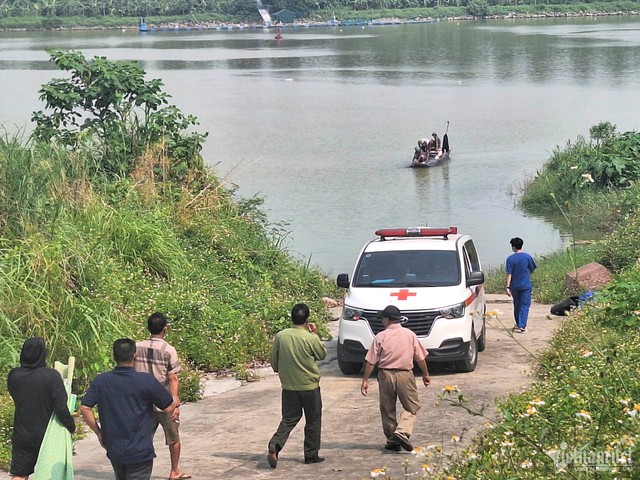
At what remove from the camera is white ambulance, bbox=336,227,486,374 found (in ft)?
48.2

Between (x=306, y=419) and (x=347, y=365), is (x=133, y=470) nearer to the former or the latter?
(x=306, y=419)

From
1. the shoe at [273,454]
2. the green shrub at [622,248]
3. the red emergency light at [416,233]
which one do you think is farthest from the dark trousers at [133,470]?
the green shrub at [622,248]

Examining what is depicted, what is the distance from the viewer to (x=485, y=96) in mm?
71750

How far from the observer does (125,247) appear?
58.9ft

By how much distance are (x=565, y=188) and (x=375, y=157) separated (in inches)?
608

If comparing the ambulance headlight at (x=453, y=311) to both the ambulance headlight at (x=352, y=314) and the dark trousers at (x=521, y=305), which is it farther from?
the dark trousers at (x=521, y=305)

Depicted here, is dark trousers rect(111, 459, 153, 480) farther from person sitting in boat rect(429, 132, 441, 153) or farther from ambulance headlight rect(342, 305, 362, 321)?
person sitting in boat rect(429, 132, 441, 153)

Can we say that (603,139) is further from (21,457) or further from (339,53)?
(339,53)

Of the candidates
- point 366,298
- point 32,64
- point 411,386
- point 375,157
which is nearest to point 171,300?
point 366,298

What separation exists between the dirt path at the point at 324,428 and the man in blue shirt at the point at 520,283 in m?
1.33

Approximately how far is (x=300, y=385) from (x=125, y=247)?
26.0 feet

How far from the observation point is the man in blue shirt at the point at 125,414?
344 inches

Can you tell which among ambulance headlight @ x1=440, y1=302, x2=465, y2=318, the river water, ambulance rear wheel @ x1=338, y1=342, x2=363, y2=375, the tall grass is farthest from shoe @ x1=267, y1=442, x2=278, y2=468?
the river water

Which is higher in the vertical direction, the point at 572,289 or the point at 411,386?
the point at 411,386
